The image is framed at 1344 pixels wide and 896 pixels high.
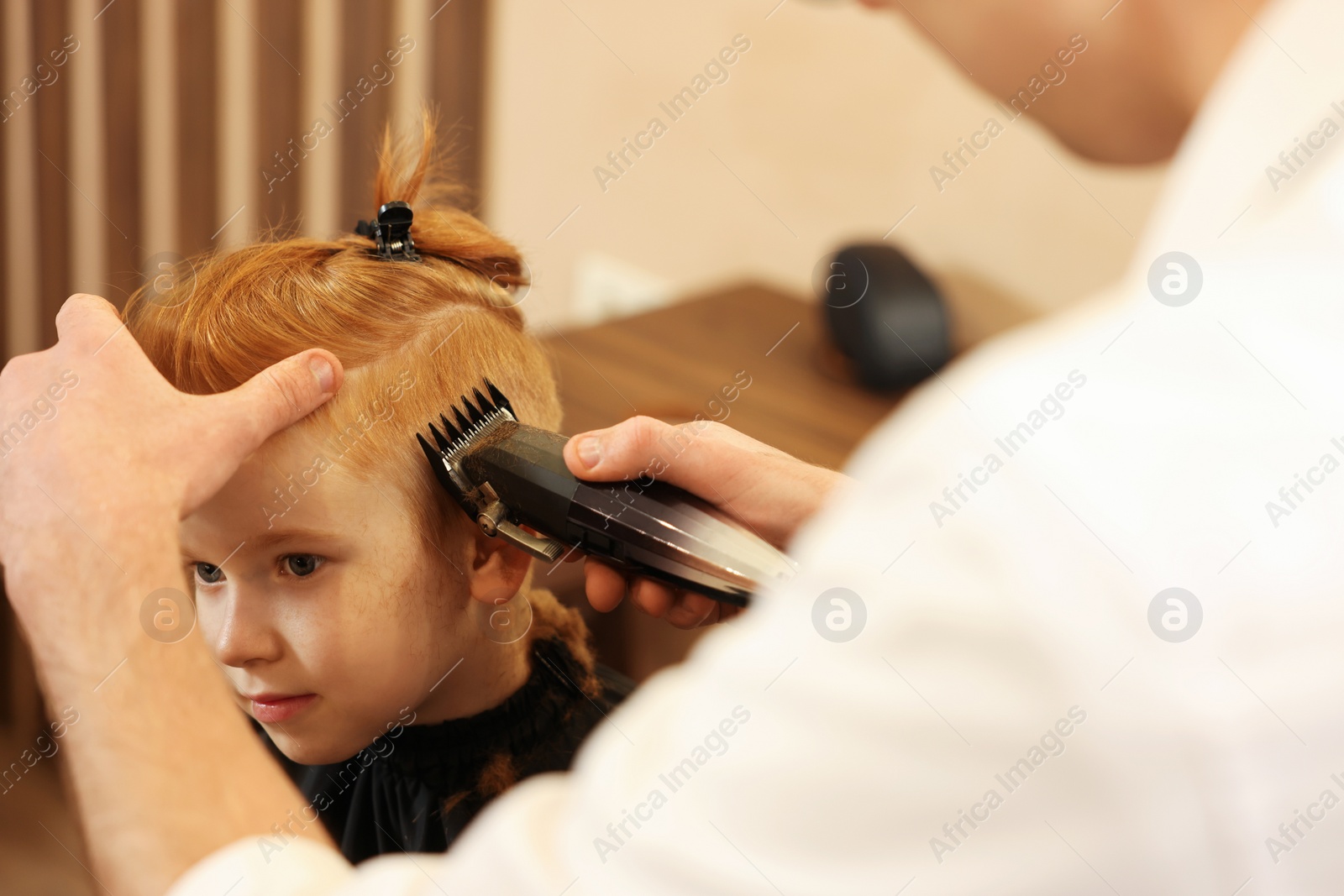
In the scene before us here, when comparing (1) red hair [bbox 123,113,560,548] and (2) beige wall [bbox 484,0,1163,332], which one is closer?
(1) red hair [bbox 123,113,560,548]

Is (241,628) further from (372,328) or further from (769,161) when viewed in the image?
(769,161)

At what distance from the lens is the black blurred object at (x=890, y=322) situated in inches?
41.3

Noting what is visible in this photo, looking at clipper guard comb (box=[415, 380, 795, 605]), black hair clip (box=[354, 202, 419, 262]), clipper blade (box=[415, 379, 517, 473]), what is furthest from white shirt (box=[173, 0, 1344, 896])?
black hair clip (box=[354, 202, 419, 262])

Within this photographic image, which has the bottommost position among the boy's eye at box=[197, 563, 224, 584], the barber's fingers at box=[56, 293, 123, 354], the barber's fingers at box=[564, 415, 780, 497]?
the boy's eye at box=[197, 563, 224, 584]

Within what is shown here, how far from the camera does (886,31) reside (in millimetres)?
1055

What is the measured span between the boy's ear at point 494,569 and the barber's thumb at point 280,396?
11cm

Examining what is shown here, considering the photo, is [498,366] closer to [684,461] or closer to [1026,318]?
[684,461]

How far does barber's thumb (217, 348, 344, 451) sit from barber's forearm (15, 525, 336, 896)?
0.20ft

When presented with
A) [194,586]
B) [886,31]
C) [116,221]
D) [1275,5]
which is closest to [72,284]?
[116,221]

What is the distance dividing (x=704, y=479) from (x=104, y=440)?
0.25 meters

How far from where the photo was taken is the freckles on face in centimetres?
55

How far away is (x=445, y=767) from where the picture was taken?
64 cm

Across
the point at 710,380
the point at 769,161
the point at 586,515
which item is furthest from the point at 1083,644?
the point at 769,161

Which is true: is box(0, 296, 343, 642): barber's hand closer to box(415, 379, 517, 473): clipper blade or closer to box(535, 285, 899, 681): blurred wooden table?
box(415, 379, 517, 473): clipper blade
